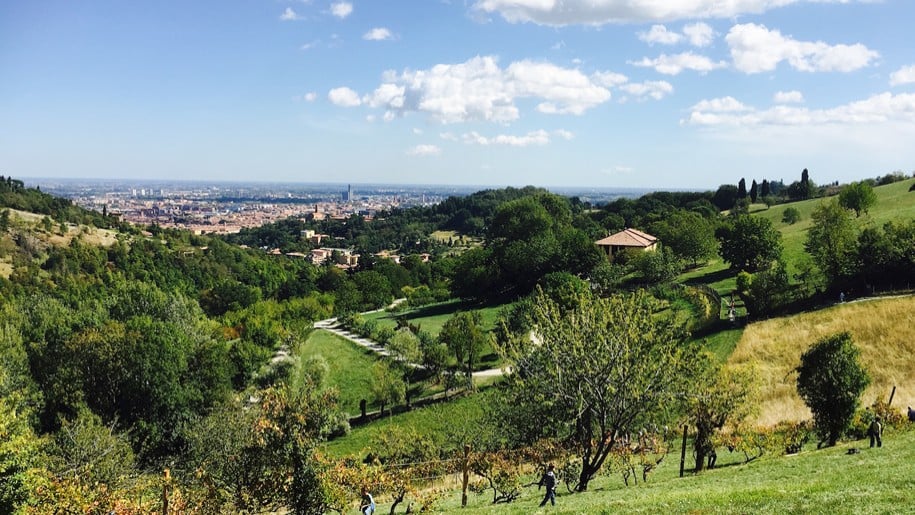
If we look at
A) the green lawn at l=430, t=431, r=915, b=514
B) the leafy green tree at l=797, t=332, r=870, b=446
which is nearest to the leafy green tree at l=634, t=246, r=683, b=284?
the green lawn at l=430, t=431, r=915, b=514

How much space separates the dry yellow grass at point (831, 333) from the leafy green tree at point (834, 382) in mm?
5452

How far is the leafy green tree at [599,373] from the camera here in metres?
16.7

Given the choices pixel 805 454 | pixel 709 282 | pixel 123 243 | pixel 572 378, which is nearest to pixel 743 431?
pixel 805 454

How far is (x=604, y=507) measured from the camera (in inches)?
518

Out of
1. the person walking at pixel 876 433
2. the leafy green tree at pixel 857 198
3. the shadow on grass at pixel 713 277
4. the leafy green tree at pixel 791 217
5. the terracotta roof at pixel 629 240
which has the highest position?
the leafy green tree at pixel 857 198

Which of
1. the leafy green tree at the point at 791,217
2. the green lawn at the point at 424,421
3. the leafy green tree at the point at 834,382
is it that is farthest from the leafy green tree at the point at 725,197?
the leafy green tree at the point at 834,382

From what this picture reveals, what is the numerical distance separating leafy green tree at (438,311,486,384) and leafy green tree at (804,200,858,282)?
2789 cm

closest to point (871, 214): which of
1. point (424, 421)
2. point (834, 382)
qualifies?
point (834, 382)

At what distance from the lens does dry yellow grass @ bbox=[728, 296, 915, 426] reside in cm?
2855

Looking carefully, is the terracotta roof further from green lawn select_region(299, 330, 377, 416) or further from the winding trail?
green lawn select_region(299, 330, 377, 416)

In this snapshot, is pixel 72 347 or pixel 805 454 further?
pixel 72 347

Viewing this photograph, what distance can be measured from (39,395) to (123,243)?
84.1 m

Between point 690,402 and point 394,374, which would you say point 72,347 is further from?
point 690,402

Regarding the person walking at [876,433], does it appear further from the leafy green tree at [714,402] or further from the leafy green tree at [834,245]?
the leafy green tree at [834,245]
